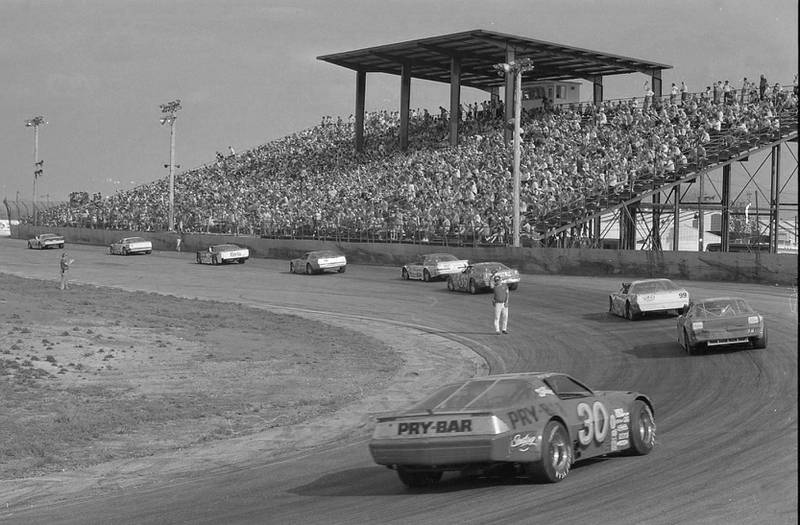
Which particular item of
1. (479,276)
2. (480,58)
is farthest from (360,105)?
(479,276)

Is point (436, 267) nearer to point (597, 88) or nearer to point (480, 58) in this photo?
point (480, 58)

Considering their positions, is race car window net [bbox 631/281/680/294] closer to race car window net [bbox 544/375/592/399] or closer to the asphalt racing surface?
the asphalt racing surface

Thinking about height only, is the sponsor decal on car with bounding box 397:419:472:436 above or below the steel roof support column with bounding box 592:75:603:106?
below

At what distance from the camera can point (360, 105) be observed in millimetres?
82688

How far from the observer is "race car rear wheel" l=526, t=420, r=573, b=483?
38.0ft

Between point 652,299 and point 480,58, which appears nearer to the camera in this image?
point 652,299

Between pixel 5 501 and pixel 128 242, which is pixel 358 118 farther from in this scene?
pixel 5 501

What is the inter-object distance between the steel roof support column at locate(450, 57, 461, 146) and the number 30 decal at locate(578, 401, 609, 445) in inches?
2214

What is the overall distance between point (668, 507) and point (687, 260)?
30.5m

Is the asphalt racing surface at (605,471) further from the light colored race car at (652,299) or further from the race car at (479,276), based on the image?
the race car at (479,276)

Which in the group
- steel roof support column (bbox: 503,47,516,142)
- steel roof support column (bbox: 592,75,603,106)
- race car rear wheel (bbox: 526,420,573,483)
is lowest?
race car rear wheel (bbox: 526,420,573,483)

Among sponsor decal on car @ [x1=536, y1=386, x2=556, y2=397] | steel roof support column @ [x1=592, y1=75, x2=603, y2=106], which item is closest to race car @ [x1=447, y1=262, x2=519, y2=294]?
sponsor decal on car @ [x1=536, y1=386, x2=556, y2=397]

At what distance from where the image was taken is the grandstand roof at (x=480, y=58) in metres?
67.3

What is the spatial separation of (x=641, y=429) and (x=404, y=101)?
64.9 metres
